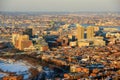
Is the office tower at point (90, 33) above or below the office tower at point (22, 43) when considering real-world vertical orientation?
below

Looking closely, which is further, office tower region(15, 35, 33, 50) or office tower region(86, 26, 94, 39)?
office tower region(86, 26, 94, 39)

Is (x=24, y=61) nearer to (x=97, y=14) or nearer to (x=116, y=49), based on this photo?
(x=116, y=49)

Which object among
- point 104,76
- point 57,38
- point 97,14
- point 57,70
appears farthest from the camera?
point 97,14

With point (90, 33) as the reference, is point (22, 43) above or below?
above

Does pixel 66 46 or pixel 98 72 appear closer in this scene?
pixel 98 72

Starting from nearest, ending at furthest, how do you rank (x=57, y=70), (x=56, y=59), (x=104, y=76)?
(x=104, y=76), (x=57, y=70), (x=56, y=59)

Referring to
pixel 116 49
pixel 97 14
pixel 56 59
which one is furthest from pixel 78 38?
pixel 97 14

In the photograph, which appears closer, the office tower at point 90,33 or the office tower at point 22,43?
the office tower at point 22,43

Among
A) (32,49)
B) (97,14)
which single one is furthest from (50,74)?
(97,14)

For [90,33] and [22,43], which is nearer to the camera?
[22,43]

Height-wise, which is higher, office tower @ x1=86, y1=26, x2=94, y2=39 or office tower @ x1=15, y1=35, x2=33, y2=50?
office tower @ x1=15, y1=35, x2=33, y2=50
